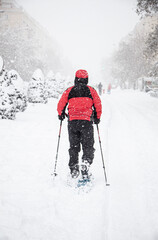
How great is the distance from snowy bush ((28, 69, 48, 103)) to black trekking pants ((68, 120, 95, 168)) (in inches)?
490

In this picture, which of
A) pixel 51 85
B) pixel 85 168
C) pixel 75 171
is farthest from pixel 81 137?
pixel 51 85

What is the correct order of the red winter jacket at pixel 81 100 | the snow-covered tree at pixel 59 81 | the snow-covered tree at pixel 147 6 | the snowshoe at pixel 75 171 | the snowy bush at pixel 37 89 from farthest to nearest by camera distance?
1. the snow-covered tree at pixel 59 81
2. the snowy bush at pixel 37 89
3. the snow-covered tree at pixel 147 6
4. the snowshoe at pixel 75 171
5. the red winter jacket at pixel 81 100

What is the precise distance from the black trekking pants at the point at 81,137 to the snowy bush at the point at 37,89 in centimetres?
1246

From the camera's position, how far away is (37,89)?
15289 millimetres

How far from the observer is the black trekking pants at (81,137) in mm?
3338

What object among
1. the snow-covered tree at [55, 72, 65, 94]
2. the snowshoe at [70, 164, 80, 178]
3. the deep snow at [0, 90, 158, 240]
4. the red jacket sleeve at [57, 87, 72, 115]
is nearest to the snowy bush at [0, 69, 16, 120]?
the deep snow at [0, 90, 158, 240]

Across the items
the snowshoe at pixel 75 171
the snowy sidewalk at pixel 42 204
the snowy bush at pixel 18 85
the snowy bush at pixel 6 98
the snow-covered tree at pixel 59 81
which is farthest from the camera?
the snow-covered tree at pixel 59 81

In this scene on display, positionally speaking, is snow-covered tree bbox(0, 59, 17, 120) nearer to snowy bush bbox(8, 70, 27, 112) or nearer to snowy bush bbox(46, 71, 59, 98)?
snowy bush bbox(8, 70, 27, 112)

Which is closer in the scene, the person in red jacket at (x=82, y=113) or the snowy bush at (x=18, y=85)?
the person in red jacket at (x=82, y=113)

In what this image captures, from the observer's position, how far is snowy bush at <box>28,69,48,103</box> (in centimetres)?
1491

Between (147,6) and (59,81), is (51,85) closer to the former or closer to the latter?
(59,81)

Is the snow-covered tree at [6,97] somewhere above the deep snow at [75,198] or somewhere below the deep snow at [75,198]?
above

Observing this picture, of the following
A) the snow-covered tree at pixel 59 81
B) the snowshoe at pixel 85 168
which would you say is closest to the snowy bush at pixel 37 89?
the snow-covered tree at pixel 59 81

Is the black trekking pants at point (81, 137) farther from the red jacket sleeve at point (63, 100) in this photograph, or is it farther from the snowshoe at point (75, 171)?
the red jacket sleeve at point (63, 100)
